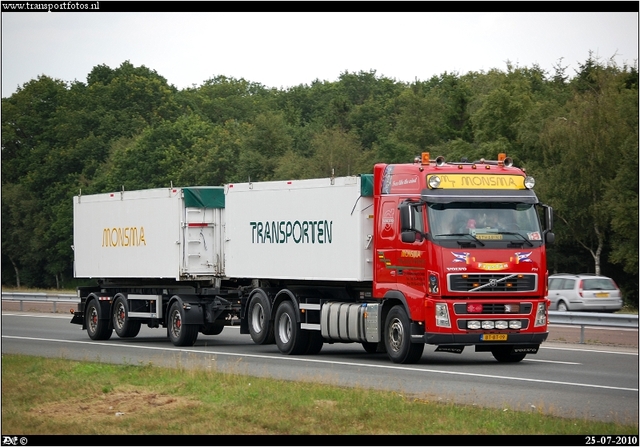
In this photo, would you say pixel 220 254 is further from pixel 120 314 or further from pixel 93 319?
pixel 93 319

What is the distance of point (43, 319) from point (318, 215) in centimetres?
2072

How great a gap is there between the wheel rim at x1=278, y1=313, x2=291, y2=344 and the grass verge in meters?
6.17

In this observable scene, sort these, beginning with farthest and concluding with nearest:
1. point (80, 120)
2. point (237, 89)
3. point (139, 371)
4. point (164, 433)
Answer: point (237, 89) < point (80, 120) < point (139, 371) < point (164, 433)

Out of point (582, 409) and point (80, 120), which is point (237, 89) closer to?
point (80, 120)

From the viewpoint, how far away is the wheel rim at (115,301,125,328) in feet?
95.3

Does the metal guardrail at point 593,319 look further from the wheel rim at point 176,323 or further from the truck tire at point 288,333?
the wheel rim at point 176,323

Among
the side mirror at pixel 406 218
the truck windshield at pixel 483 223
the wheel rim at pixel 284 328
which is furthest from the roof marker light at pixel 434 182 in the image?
the wheel rim at pixel 284 328

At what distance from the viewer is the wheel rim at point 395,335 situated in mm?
20625

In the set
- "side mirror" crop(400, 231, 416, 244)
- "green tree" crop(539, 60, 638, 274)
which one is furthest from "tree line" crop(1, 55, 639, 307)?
"side mirror" crop(400, 231, 416, 244)

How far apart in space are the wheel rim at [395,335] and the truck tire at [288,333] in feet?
9.16

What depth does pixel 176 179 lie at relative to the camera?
92.2 metres

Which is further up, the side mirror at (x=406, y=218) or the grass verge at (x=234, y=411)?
the side mirror at (x=406, y=218)

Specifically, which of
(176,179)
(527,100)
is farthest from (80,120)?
(527,100)

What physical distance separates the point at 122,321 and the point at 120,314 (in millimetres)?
234
